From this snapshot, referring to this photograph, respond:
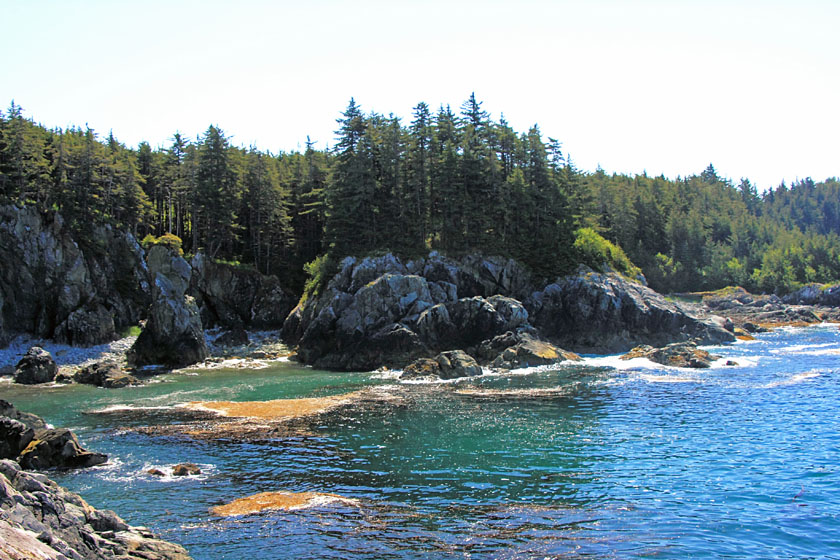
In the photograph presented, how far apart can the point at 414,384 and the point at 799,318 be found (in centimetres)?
7858

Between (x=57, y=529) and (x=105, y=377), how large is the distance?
36.6 meters

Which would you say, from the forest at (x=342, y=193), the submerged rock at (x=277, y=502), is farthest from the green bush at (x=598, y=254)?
the submerged rock at (x=277, y=502)

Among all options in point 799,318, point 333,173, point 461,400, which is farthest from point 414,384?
point 799,318

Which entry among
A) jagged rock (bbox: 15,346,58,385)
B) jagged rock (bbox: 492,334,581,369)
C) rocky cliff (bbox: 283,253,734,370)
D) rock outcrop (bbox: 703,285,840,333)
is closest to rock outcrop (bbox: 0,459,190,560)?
jagged rock (bbox: 15,346,58,385)

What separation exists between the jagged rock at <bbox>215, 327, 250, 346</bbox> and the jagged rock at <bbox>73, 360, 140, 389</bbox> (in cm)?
1871

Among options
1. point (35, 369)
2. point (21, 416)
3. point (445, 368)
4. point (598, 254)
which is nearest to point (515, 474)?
point (21, 416)

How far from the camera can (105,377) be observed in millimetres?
44219

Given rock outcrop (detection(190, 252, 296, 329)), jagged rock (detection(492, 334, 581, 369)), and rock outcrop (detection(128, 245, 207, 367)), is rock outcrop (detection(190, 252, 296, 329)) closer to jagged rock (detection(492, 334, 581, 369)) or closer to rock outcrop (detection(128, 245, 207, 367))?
rock outcrop (detection(128, 245, 207, 367))

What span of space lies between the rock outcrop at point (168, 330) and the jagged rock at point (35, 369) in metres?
8.28

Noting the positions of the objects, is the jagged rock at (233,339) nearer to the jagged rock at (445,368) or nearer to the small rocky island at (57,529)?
the jagged rock at (445,368)

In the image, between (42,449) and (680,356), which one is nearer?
(42,449)

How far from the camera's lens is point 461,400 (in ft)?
119

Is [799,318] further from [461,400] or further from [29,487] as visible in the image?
[29,487]

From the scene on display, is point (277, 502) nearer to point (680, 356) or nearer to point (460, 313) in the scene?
point (460, 313)
